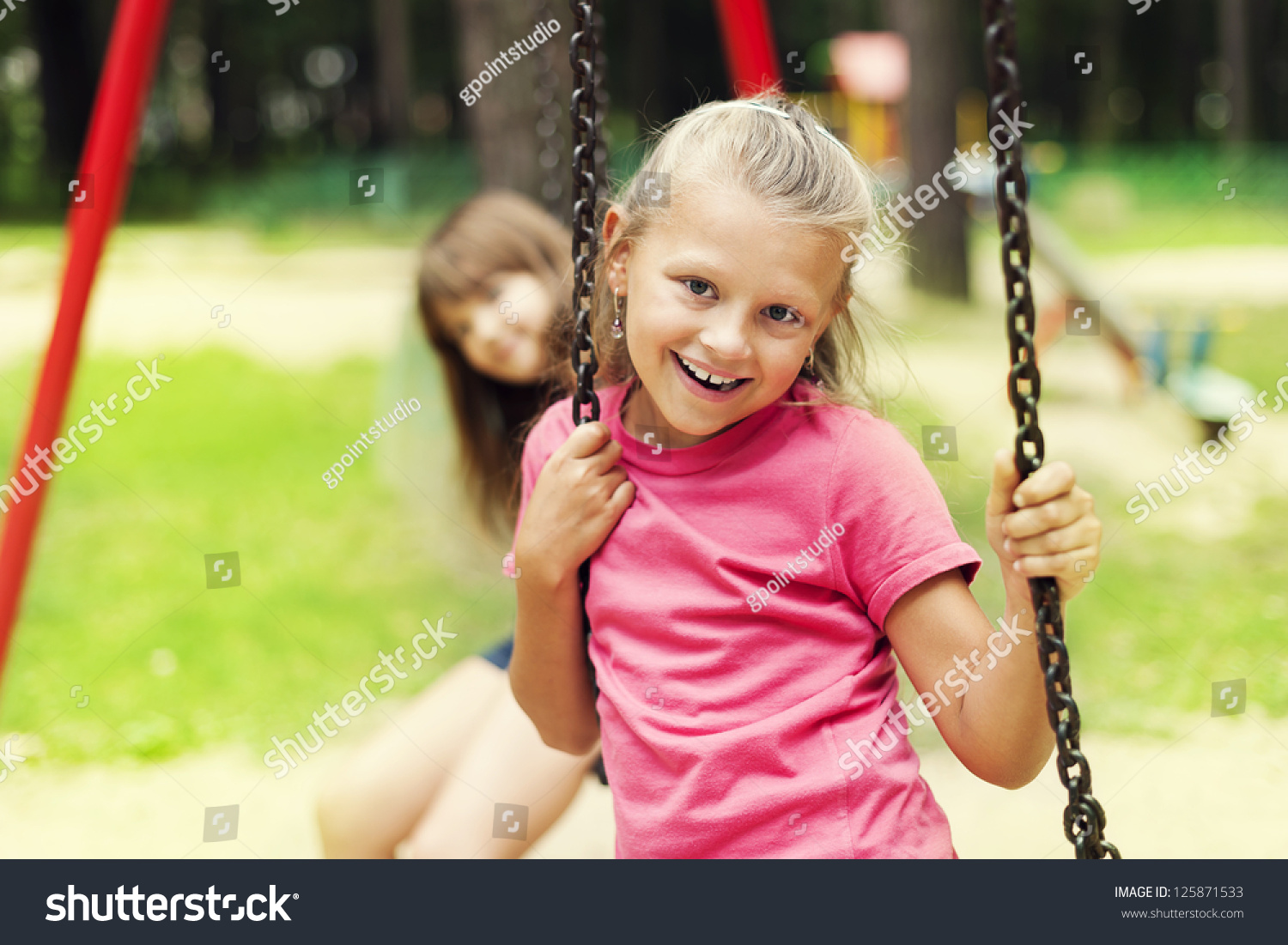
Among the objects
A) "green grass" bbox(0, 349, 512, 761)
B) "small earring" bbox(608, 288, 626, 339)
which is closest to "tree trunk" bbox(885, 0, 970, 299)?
"green grass" bbox(0, 349, 512, 761)

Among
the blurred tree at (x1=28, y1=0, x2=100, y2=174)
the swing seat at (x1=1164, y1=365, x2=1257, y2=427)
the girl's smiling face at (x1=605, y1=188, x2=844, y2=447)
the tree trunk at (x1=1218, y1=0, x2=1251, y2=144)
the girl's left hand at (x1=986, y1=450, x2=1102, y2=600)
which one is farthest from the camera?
the blurred tree at (x1=28, y1=0, x2=100, y2=174)

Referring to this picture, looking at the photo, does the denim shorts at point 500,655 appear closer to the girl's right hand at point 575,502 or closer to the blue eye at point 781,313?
the girl's right hand at point 575,502

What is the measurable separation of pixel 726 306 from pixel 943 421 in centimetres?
394

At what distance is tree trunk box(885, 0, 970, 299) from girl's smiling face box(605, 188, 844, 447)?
784 centimetres

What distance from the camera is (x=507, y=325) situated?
244cm

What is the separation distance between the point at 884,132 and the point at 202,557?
14.5 metres

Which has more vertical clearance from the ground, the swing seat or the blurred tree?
the blurred tree

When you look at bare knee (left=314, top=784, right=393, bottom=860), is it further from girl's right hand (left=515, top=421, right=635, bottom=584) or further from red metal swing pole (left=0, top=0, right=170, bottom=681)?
girl's right hand (left=515, top=421, right=635, bottom=584)

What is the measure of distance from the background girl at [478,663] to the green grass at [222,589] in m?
0.82

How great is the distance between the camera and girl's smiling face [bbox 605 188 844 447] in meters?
1.30

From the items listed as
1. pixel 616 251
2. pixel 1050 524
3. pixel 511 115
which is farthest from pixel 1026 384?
pixel 511 115

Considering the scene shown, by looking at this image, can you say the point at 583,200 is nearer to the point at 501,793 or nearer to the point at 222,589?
the point at 501,793
